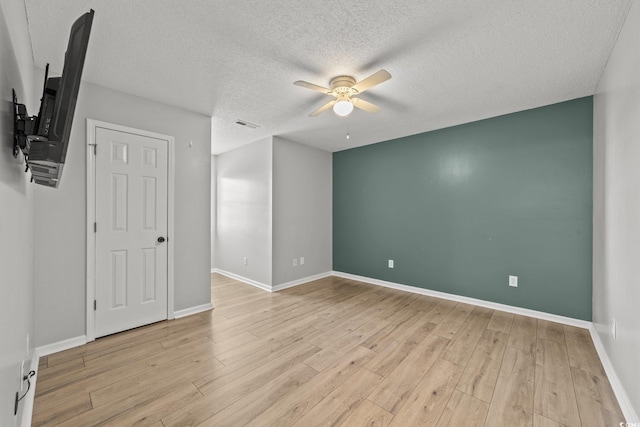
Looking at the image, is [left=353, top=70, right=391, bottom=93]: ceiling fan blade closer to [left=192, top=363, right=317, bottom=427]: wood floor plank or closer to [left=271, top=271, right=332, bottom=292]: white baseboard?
[left=192, top=363, right=317, bottom=427]: wood floor plank

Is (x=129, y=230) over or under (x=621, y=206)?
under

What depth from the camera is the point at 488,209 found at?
3492mm

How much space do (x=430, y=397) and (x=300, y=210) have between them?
341 centimetres

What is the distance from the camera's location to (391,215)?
4492 millimetres

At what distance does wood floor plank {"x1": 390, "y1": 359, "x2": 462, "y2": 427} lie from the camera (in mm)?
1604

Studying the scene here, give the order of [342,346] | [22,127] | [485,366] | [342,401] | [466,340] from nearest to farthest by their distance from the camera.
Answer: [22,127]
[342,401]
[485,366]
[342,346]
[466,340]

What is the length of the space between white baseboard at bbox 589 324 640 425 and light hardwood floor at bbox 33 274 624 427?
45 millimetres

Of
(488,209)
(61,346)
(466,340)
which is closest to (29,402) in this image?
(61,346)

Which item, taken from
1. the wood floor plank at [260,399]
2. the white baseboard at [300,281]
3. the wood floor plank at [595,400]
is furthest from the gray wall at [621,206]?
the white baseboard at [300,281]

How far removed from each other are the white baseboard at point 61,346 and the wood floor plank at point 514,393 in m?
3.38

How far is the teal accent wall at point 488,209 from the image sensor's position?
2.92m

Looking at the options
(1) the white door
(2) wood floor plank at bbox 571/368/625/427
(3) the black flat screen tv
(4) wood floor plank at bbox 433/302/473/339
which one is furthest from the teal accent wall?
(3) the black flat screen tv

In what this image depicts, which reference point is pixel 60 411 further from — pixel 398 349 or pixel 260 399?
pixel 398 349

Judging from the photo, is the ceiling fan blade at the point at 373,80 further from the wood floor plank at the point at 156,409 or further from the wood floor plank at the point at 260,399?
the wood floor plank at the point at 156,409
